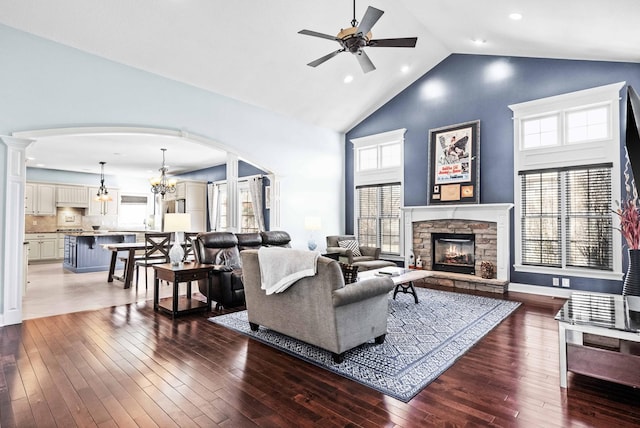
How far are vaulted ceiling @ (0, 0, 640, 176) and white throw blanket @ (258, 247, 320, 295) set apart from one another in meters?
3.40

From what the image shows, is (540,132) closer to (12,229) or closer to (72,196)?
(12,229)

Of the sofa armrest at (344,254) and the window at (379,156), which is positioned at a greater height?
the window at (379,156)

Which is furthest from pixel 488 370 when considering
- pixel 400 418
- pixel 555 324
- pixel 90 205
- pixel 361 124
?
pixel 90 205

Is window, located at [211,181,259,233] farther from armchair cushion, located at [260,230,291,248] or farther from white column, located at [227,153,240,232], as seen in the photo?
armchair cushion, located at [260,230,291,248]

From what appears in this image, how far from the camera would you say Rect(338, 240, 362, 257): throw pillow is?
7.46 m

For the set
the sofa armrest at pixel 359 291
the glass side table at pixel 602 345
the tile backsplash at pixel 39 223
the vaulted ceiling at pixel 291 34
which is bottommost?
the glass side table at pixel 602 345

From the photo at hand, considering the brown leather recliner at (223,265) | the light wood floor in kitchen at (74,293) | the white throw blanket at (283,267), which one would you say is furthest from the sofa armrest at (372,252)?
the white throw blanket at (283,267)

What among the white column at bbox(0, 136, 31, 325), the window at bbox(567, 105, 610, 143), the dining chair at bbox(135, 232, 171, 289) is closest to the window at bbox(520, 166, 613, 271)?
the window at bbox(567, 105, 610, 143)

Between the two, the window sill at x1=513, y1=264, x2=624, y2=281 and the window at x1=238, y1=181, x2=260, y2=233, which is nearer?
the window sill at x1=513, y1=264, x2=624, y2=281

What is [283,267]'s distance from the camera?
10.8 feet

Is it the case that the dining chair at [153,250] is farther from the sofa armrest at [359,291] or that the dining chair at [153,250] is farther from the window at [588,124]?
the window at [588,124]

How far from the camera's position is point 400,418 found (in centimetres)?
220

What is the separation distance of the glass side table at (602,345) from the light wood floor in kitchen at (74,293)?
17.9 ft

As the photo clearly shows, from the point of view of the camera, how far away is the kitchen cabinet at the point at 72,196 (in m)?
10.7
